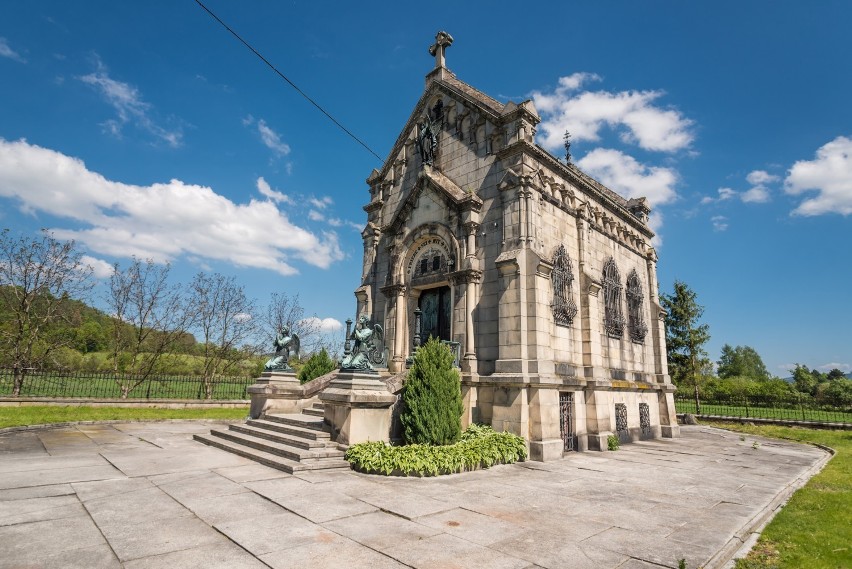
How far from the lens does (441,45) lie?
18047 millimetres

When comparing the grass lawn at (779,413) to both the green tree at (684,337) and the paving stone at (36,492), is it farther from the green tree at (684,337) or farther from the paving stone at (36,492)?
the paving stone at (36,492)

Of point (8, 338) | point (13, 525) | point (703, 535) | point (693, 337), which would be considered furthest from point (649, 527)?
point (693, 337)

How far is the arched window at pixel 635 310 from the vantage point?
19.2 m

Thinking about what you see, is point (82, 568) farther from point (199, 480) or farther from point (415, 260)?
point (415, 260)

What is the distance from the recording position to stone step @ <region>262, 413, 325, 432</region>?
11.6 metres

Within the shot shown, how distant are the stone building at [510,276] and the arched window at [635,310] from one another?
82mm

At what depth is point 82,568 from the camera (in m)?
4.40

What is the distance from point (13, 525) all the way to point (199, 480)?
2.95m

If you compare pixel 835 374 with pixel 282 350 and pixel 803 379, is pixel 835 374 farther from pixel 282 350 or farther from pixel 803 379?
pixel 282 350

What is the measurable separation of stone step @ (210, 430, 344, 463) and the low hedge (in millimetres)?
417

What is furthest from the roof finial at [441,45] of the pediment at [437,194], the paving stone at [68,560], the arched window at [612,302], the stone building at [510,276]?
the paving stone at [68,560]

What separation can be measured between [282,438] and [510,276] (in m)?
7.72

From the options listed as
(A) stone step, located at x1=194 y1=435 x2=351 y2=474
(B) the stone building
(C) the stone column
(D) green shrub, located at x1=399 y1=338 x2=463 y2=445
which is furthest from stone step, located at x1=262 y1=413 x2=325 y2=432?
(B) the stone building

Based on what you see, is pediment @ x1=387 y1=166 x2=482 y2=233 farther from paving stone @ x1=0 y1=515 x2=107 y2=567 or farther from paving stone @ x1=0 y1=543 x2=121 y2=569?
paving stone @ x1=0 y1=543 x2=121 y2=569
